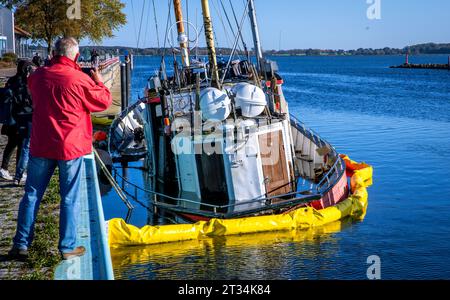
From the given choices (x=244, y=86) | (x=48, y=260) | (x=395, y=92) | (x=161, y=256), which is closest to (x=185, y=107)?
(x=244, y=86)

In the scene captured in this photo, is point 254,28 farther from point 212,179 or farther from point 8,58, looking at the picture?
point 8,58

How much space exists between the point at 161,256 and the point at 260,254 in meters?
A: 2.41

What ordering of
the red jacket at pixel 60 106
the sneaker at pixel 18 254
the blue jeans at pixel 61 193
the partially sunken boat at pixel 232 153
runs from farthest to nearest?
the partially sunken boat at pixel 232 153, the sneaker at pixel 18 254, the blue jeans at pixel 61 193, the red jacket at pixel 60 106

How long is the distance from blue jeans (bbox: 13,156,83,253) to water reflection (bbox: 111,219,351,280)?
237 inches

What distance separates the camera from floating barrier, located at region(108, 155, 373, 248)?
12586 millimetres

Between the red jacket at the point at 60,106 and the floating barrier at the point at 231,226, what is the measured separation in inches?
260

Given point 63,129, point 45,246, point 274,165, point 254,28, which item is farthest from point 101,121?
point 63,129

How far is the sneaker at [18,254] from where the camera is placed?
6.41 metres

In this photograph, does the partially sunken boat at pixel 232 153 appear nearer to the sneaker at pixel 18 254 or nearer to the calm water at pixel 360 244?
the calm water at pixel 360 244

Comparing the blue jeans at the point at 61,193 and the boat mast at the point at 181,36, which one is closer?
the blue jeans at the point at 61,193

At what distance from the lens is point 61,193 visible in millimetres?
6074

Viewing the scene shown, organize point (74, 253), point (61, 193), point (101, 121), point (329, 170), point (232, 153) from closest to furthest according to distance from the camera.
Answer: point (61, 193) → point (74, 253) → point (232, 153) → point (329, 170) → point (101, 121)

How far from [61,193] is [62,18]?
52.1 m

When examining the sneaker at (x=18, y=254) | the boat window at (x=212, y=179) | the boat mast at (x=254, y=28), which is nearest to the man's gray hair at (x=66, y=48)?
the sneaker at (x=18, y=254)
